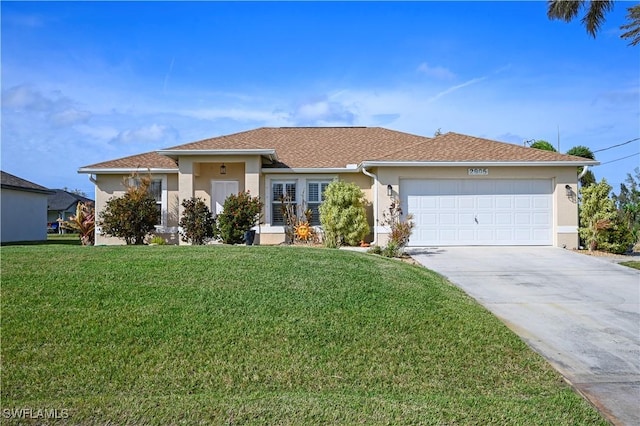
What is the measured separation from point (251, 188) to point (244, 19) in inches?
229

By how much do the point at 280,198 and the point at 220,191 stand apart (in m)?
2.40

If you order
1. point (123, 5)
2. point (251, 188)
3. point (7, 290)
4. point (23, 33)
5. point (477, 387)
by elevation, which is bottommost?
point (477, 387)

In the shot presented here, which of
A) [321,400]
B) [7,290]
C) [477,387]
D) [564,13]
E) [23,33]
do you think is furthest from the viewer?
[564,13]

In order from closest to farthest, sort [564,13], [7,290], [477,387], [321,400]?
[321,400] < [477,387] < [7,290] < [564,13]

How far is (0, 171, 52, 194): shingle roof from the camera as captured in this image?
856 inches

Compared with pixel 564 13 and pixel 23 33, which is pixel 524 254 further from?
pixel 23 33

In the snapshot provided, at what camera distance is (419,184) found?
599 inches

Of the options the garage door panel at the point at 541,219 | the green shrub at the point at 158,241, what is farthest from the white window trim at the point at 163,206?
the garage door panel at the point at 541,219

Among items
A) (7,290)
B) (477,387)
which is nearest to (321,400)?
(477,387)

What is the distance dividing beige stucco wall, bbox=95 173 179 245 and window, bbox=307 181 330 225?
5.04 m

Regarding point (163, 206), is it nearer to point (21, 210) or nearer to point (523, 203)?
point (21, 210)

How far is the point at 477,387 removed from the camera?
446cm

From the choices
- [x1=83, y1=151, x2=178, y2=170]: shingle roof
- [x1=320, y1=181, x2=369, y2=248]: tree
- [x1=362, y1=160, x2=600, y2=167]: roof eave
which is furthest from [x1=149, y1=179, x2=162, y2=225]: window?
[x1=362, y1=160, x2=600, y2=167]: roof eave

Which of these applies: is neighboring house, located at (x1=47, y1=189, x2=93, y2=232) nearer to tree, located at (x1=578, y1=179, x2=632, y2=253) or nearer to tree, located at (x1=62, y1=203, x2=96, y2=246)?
tree, located at (x1=62, y1=203, x2=96, y2=246)
